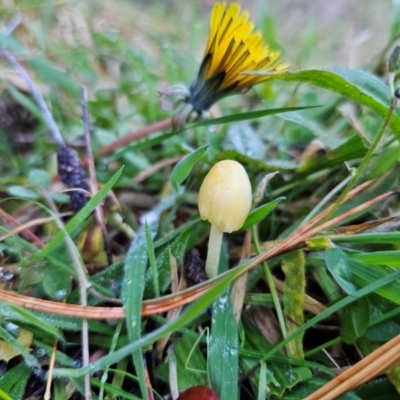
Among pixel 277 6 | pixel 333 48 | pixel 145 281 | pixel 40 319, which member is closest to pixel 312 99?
pixel 145 281

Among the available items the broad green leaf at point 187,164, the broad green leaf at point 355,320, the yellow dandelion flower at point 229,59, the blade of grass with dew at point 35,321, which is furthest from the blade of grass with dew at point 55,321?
the yellow dandelion flower at point 229,59

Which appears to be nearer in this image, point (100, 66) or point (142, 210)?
point (142, 210)

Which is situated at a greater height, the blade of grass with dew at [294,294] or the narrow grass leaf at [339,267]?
the narrow grass leaf at [339,267]

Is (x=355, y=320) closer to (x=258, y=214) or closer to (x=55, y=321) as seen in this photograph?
(x=258, y=214)

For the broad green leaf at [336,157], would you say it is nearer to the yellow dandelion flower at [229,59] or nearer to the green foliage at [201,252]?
the green foliage at [201,252]

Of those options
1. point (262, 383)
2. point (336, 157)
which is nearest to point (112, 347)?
point (262, 383)

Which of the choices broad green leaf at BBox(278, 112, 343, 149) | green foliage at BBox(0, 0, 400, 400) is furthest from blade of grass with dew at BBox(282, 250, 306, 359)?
broad green leaf at BBox(278, 112, 343, 149)

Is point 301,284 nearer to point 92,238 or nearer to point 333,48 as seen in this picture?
point 92,238

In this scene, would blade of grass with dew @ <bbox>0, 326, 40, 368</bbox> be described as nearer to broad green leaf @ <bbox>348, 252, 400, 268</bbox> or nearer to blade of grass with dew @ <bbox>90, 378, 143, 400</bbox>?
blade of grass with dew @ <bbox>90, 378, 143, 400</bbox>
